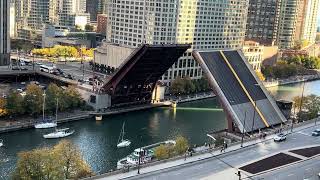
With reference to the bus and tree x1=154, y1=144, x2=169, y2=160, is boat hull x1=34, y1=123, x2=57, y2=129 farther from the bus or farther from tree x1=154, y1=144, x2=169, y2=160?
the bus

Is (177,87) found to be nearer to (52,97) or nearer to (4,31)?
(52,97)

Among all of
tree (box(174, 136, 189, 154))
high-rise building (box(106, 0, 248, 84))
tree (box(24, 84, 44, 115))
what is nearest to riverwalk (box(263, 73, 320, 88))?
high-rise building (box(106, 0, 248, 84))

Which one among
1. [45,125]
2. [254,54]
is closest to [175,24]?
[254,54]

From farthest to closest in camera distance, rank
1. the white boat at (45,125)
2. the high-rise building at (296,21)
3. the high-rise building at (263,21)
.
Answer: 1. the high-rise building at (296,21)
2. the high-rise building at (263,21)
3. the white boat at (45,125)

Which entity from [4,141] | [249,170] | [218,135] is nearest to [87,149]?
[4,141]

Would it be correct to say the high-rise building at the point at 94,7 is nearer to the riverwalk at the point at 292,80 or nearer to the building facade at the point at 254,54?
the building facade at the point at 254,54

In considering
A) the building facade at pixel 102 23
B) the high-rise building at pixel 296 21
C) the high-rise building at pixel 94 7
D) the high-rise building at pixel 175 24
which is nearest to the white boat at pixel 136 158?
the high-rise building at pixel 175 24

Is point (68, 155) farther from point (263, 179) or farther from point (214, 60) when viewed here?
point (214, 60)
